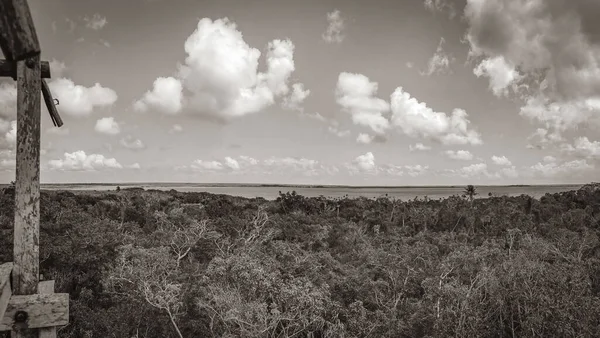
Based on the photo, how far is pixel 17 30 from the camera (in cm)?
149

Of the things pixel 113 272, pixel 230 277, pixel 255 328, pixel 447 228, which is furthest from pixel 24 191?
pixel 447 228


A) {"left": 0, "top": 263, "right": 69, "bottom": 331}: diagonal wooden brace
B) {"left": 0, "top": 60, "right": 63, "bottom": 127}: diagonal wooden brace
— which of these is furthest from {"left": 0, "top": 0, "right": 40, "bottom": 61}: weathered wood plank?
{"left": 0, "top": 263, "right": 69, "bottom": 331}: diagonal wooden brace

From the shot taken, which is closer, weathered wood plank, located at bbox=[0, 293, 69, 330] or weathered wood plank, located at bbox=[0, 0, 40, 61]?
weathered wood plank, located at bbox=[0, 0, 40, 61]

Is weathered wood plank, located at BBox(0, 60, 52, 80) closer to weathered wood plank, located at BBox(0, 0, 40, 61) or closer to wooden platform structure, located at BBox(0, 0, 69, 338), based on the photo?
wooden platform structure, located at BBox(0, 0, 69, 338)

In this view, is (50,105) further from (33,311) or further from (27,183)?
(33,311)

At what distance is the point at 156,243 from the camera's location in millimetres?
22531

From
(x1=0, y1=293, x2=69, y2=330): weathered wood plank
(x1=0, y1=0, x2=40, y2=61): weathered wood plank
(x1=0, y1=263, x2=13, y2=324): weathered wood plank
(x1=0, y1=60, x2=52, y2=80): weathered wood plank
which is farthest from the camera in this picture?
(x1=0, y1=60, x2=52, y2=80): weathered wood plank

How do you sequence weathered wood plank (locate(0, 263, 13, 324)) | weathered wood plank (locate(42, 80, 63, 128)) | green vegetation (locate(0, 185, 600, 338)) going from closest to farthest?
weathered wood plank (locate(0, 263, 13, 324)) → weathered wood plank (locate(42, 80, 63, 128)) → green vegetation (locate(0, 185, 600, 338))

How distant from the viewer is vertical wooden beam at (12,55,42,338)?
93.7 inches

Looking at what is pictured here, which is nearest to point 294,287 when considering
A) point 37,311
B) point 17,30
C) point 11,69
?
point 37,311

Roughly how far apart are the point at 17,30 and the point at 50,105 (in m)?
2.00

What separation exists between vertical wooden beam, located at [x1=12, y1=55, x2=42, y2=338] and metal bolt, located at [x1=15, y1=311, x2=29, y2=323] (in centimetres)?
9

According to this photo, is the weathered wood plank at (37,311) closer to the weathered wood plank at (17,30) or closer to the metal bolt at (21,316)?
the metal bolt at (21,316)

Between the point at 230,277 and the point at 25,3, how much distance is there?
48.1ft
